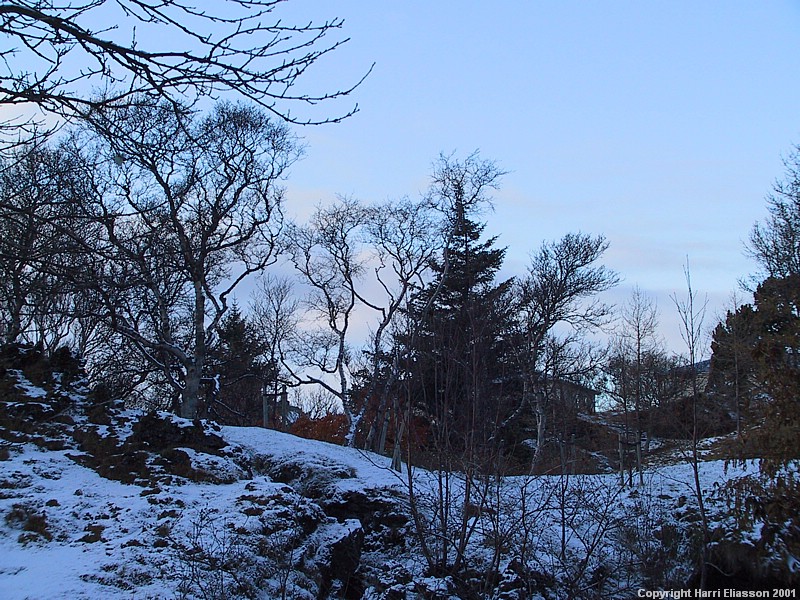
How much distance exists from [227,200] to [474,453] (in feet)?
41.3

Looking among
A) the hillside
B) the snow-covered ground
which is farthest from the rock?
the snow-covered ground

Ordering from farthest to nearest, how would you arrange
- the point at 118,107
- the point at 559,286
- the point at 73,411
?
the point at 559,286, the point at 73,411, the point at 118,107

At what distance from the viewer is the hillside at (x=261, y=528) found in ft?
20.9

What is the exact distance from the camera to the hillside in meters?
6.36

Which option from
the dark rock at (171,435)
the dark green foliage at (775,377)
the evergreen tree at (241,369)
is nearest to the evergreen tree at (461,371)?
the dark green foliage at (775,377)

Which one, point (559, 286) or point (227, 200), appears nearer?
point (227, 200)

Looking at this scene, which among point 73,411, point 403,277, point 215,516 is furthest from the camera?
point 403,277

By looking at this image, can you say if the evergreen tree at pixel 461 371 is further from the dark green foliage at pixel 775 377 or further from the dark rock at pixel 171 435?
the dark rock at pixel 171 435

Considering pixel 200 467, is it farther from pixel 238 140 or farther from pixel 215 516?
pixel 238 140

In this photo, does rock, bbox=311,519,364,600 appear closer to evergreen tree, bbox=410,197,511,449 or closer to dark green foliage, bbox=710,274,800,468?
evergreen tree, bbox=410,197,511,449

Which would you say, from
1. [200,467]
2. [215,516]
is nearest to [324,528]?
[215,516]

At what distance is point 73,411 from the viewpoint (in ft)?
38.0

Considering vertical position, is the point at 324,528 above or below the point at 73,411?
below

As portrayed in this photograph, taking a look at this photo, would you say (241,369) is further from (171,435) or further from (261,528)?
(261,528)
